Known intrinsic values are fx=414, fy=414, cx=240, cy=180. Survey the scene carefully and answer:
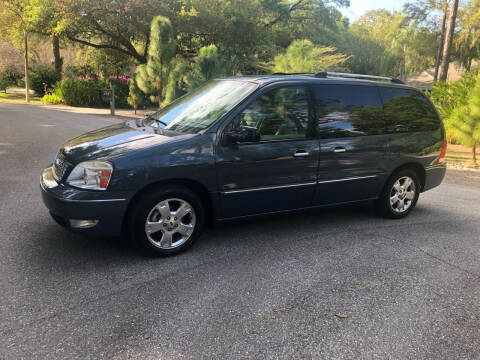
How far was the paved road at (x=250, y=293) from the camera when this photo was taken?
2859mm

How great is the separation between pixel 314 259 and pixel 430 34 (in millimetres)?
46829

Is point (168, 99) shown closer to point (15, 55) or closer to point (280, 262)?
point (280, 262)

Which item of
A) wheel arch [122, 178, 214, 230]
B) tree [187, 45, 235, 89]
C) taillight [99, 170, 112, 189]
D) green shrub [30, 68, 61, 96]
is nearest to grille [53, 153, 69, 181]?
taillight [99, 170, 112, 189]

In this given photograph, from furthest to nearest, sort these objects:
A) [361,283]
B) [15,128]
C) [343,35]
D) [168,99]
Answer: [343,35] → [168,99] → [15,128] → [361,283]

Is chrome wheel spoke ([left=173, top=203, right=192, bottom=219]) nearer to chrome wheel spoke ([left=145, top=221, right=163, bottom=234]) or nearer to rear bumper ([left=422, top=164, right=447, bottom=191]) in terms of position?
chrome wheel spoke ([left=145, top=221, right=163, bottom=234])

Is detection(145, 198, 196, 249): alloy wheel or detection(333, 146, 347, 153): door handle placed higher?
detection(333, 146, 347, 153): door handle

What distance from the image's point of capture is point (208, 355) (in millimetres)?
2736

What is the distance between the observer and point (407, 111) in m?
5.53

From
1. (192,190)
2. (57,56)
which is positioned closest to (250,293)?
(192,190)

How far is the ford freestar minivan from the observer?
152 inches

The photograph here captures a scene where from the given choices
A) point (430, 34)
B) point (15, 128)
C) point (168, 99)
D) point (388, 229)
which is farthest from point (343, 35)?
point (388, 229)

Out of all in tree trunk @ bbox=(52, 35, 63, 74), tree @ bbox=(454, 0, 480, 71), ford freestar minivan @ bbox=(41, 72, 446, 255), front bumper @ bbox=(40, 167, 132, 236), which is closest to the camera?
front bumper @ bbox=(40, 167, 132, 236)

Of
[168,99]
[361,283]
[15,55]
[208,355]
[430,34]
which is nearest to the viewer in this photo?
[208,355]

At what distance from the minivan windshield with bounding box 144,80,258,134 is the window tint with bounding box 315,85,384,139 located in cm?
87
